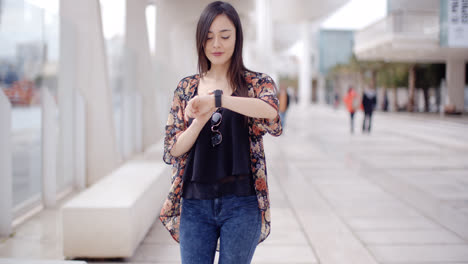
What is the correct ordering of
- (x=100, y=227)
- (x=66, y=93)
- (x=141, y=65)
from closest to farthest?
(x=100, y=227) → (x=66, y=93) → (x=141, y=65)

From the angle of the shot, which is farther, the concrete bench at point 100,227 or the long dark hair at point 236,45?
the concrete bench at point 100,227

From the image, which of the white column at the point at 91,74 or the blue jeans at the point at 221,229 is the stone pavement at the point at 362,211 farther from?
the white column at the point at 91,74

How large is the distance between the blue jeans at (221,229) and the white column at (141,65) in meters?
8.84

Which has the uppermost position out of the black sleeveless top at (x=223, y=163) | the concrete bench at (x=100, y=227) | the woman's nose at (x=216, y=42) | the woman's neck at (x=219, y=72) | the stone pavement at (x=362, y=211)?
the woman's nose at (x=216, y=42)

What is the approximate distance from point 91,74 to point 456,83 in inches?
1198

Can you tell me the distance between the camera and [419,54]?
28.2 metres

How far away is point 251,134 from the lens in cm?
216

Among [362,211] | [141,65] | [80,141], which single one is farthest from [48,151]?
[141,65]

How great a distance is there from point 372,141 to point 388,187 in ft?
24.7

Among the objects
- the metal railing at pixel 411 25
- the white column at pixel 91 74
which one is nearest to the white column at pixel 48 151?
the white column at pixel 91 74

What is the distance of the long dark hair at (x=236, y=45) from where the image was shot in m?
2.06

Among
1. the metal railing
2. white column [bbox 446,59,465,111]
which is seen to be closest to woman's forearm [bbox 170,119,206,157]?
the metal railing

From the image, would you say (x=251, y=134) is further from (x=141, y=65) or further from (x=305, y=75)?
(x=305, y=75)

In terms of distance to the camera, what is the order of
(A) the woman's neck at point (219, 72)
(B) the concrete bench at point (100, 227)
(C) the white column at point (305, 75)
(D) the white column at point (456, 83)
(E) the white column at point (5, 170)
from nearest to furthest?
(A) the woman's neck at point (219, 72) → (B) the concrete bench at point (100, 227) → (E) the white column at point (5, 170) → (D) the white column at point (456, 83) → (C) the white column at point (305, 75)
